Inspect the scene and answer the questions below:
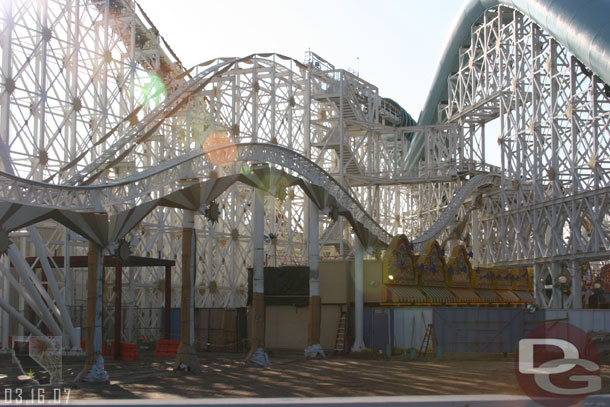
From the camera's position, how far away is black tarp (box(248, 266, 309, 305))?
103ft

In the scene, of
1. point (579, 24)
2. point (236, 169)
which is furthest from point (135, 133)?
point (579, 24)

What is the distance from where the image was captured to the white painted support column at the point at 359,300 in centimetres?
2884

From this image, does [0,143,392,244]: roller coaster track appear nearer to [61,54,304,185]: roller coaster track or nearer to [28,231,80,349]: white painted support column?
[28,231,80,349]: white painted support column

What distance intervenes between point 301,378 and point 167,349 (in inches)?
397

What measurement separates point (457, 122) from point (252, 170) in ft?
80.0

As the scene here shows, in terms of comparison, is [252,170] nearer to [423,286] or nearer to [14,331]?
[423,286]

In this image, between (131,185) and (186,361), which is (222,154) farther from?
(186,361)

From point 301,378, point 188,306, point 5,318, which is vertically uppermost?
point 188,306

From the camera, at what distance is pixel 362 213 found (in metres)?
32.2

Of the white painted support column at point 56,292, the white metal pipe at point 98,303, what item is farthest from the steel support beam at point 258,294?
the white painted support column at point 56,292

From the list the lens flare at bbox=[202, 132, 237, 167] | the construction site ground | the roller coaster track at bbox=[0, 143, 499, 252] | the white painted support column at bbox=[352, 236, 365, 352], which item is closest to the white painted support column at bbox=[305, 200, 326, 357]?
the construction site ground

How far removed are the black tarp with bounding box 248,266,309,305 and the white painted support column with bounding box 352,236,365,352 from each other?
2.66 m

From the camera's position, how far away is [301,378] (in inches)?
768

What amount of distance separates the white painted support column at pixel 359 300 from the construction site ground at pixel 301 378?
1293 mm
